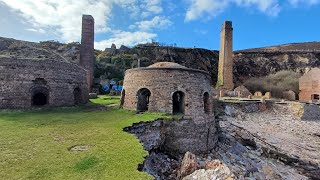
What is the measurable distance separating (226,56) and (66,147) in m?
31.4

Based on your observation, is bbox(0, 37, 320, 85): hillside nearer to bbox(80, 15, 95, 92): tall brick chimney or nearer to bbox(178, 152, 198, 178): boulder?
bbox(80, 15, 95, 92): tall brick chimney

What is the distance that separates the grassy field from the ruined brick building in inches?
72.5

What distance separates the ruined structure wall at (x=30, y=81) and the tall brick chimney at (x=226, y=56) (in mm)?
24497

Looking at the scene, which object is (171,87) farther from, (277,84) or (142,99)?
(277,84)

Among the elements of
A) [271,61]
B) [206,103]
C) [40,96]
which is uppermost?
[271,61]

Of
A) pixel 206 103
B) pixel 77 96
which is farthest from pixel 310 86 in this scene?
pixel 77 96

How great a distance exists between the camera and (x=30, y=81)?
605 inches

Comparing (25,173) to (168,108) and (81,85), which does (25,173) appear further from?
(81,85)

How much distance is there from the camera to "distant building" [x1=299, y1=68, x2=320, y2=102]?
36.4 metres

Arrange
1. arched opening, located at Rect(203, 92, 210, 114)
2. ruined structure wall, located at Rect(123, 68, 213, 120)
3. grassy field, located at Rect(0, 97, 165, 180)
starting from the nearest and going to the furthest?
1. grassy field, located at Rect(0, 97, 165, 180)
2. ruined structure wall, located at Rect(123, 68, 213, 120)
3. arched opening, located at Rect(203, 92, 210, 114)

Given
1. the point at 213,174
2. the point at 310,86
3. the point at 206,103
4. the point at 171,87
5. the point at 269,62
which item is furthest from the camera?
the point at 269,62

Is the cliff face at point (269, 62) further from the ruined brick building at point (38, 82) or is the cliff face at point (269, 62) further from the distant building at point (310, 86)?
the ruined brick building at point (38, 82)

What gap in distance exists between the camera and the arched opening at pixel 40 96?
15.8 metres

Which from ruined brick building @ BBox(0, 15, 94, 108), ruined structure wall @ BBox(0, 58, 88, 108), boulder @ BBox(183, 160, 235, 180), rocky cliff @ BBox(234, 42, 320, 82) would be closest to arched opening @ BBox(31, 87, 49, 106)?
ruined brick building @ BBox(0, 15, 94, 108)
